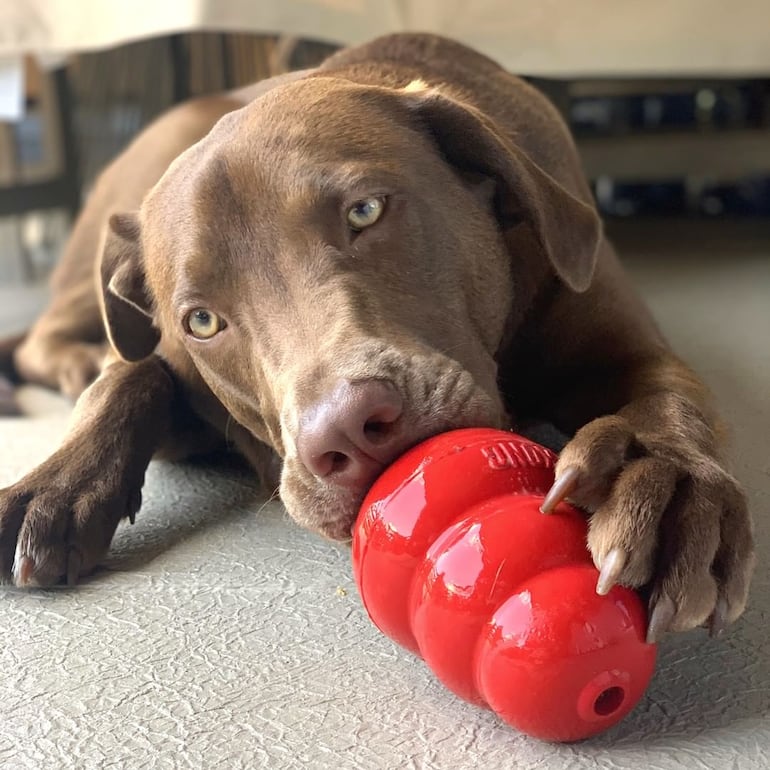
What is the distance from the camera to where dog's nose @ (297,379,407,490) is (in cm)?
114

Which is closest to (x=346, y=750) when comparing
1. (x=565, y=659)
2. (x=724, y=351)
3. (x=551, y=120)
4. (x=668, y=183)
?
(x=565, y=659)

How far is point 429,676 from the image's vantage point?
1172 mm

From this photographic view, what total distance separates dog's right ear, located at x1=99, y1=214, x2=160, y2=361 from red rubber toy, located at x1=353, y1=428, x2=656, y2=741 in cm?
85

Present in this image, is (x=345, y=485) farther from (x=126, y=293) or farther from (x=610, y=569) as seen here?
(x=126, y=293)

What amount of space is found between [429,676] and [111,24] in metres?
2.55

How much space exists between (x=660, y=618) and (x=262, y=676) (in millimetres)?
478

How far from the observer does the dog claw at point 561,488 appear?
1.03 metres

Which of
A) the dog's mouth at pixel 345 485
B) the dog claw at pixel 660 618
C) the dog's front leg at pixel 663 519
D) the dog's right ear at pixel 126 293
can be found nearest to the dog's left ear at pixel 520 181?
the dog's mouth at pixel 345 485

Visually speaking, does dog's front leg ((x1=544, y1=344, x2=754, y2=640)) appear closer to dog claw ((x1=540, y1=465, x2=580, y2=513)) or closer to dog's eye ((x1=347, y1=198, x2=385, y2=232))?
dog claw ((x1=540, y1=465, x2=580, y2=513))

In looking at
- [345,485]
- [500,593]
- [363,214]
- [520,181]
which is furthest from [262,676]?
[520,181]

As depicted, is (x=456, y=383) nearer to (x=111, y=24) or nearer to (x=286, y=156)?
(x=286, y=156)

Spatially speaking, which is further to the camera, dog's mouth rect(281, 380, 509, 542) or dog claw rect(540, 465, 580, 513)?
dog's mouth rect(281, 380, 509, 542)

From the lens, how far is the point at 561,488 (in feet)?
3.40

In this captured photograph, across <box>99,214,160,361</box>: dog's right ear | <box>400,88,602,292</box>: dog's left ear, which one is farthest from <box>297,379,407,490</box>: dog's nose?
<box>99,214,160,361</box>: dog's right ear
